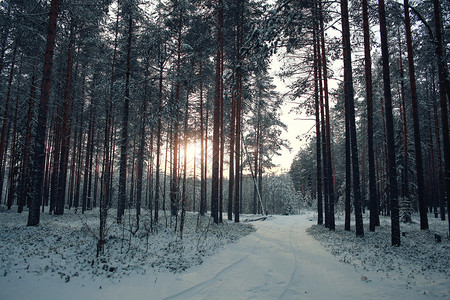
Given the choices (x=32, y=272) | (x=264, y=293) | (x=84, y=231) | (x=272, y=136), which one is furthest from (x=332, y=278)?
(x=272, y=136)

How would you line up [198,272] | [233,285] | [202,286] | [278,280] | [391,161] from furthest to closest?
1. [391,161]
2. [198,272]
3. [278,280]
4. [233,285]
5. [202,286]

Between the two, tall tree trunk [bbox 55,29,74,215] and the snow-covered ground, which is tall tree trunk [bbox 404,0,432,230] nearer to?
the snow-covered ground

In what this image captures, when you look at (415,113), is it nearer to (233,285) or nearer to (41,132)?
(233,285)

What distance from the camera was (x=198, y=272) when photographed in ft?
18.7

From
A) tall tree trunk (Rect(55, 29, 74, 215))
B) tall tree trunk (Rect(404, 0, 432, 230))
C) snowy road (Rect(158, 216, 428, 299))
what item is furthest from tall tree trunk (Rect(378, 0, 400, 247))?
tall tree trunk (Rect(55, 29, 74, 215))

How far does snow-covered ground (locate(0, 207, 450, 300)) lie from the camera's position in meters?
4.44

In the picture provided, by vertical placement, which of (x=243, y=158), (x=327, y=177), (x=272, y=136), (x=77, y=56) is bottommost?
(x=327, y=177)

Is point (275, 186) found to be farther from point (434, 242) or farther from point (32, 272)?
point (32, 272)

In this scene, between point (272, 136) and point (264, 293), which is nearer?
point (264, 293)

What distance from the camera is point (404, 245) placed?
29.2ft

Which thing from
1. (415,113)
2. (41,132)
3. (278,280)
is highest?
(415,113)

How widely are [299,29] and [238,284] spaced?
6997mm

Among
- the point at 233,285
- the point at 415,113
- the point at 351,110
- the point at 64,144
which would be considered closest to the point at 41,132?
the point at 64,144

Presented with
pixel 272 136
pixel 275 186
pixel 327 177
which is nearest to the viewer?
pixel 327 177
